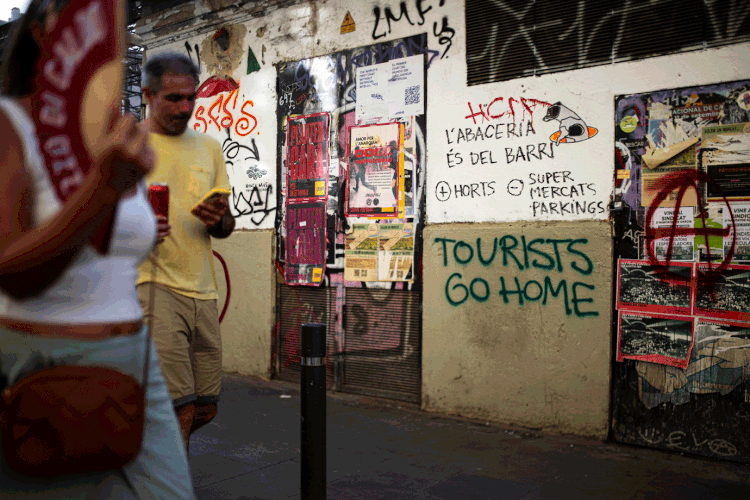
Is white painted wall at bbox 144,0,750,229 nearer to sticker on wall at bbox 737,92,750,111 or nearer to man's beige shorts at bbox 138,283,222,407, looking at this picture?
sticker on wall at bbox 737,92,750,111

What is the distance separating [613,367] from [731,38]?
7.97ft

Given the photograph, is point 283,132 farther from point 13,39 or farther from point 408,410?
point 13,39

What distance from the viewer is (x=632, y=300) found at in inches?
184

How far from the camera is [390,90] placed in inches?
237

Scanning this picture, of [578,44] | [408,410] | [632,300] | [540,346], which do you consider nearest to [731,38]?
[578,44]

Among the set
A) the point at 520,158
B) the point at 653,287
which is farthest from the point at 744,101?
the point at 520,158

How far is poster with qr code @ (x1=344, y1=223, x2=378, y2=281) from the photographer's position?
241 inches

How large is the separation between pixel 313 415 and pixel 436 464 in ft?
4.78

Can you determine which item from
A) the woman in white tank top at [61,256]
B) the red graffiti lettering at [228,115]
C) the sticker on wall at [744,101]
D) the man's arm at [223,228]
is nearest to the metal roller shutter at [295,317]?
the red graffiti lettering at [228,115]

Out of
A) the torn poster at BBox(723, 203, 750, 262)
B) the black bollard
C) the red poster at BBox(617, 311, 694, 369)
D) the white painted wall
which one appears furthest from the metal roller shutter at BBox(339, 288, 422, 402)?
the black bollard

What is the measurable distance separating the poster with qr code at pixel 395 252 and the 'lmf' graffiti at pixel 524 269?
36 cm

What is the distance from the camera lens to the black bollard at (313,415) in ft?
10.4

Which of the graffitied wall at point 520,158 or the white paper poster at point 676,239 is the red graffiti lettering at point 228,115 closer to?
the graffitied wall at point 520,158

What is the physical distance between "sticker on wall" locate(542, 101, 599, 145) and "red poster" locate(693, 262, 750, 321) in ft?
4.17
